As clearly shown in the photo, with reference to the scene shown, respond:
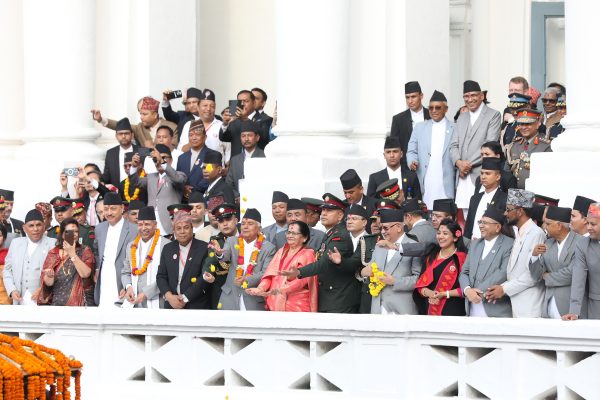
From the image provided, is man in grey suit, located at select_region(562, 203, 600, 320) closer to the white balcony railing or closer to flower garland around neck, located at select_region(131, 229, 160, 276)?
the white balcony railing

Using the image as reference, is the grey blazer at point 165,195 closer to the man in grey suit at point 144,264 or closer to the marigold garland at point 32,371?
the man in grey suit at point 144,264

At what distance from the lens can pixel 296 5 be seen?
23.8m

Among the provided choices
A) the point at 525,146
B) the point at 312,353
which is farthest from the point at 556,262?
the point at 525,146

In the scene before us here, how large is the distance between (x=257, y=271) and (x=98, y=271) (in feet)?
8.19

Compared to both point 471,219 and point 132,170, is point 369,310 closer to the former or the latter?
point 471,219

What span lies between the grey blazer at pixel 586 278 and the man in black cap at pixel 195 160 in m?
6.53

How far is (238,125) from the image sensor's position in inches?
950

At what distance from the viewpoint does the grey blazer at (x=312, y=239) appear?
20688 mm

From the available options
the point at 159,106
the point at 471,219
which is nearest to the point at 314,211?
the point at 471,219

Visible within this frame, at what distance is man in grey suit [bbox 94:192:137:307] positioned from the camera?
21984mm

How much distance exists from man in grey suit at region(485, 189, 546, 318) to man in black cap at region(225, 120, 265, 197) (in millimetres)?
5190

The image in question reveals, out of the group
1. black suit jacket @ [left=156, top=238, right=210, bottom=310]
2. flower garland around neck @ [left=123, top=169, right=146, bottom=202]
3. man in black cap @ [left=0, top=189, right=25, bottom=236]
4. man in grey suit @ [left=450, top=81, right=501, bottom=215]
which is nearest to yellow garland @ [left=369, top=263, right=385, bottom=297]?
black suit jacket @ [left=156, top=238, right=210, bottom=310]

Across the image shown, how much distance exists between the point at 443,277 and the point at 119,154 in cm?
716

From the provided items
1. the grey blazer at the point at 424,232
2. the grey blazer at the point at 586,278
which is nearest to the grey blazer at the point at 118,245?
the grey blazer at the point at 424,232
